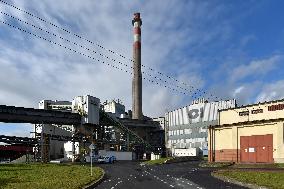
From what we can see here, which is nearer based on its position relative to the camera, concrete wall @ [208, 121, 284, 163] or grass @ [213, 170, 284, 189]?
grass @ [213, 170, 284, 189]

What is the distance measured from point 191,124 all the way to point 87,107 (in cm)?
3986

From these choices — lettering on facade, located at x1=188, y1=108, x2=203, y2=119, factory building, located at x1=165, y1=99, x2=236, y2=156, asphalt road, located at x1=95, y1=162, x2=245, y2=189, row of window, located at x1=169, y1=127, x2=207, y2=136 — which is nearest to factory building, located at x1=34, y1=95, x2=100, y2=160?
factory building, located at x1=165, y1=99, x2=236, y2=156

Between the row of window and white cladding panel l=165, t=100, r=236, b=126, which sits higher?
white cladding panel l=165, t=100, r=236, b=126

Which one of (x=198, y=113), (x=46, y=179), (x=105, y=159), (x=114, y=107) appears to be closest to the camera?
(x=46, y=179)

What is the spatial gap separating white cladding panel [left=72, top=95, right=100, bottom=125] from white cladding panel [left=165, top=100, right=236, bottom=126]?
116 feet

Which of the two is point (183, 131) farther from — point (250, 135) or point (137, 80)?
point (250, 135)

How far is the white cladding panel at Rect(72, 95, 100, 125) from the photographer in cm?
9019

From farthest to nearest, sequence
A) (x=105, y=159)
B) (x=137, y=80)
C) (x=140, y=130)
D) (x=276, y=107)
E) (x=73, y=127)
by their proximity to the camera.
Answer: (x=140, y=130) < (x=137, y=80) < (x=73, y=127) < (x=105, y=159) < (x=276, y=107)

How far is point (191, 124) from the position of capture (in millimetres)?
117750

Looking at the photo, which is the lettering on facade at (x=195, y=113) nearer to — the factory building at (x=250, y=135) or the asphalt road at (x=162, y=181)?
the factory building at (x=250, y=135)

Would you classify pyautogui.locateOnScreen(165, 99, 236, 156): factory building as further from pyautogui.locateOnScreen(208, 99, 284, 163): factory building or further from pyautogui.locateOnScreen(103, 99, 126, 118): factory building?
pyautogui.locateOnScreen(208, 99, 284, 163): factory building

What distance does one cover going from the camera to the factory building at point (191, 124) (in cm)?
11081

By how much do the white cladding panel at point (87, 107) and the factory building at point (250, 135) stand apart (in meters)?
37.5

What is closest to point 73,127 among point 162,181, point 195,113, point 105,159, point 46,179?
point 105,159
